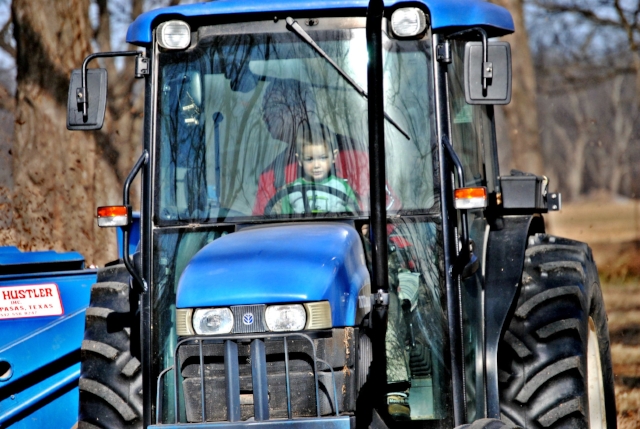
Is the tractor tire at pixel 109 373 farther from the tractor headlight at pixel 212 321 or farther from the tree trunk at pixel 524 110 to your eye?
the tree trunk at pixel 524 110

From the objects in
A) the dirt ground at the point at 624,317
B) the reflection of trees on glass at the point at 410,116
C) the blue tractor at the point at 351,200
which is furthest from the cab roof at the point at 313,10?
the dirt ground at the point at 624,317

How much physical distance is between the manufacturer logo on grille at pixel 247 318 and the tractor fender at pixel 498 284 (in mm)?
1216

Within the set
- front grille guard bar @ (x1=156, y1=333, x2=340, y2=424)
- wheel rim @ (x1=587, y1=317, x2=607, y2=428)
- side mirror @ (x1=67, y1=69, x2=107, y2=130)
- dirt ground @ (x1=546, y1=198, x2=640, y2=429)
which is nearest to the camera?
front grille guard bar @ (x1=156, y1=333, x2=340, y2=424)

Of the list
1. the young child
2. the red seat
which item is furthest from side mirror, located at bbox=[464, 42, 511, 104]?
the young child

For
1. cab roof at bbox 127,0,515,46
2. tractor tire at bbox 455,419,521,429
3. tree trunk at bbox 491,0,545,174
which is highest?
tree trunk at bbox 491,0,545,174

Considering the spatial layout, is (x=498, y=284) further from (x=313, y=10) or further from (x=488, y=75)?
(x=313, y=10)

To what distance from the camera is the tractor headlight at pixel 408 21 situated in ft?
13.6

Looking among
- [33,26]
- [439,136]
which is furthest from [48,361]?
[33,26]

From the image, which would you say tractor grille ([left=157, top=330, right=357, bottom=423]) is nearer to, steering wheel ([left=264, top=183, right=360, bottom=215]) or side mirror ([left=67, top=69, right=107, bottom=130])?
steering wheel ([left=264, top=183, right=360, bottom=215])

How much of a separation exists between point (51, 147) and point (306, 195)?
8.05 m

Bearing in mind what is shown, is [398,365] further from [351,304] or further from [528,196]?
[528,196]

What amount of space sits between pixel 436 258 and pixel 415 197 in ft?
0.91

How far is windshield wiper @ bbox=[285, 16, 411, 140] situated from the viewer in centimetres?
418

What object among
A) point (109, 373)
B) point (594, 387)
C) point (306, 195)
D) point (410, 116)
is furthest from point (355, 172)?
point (594, 387)
